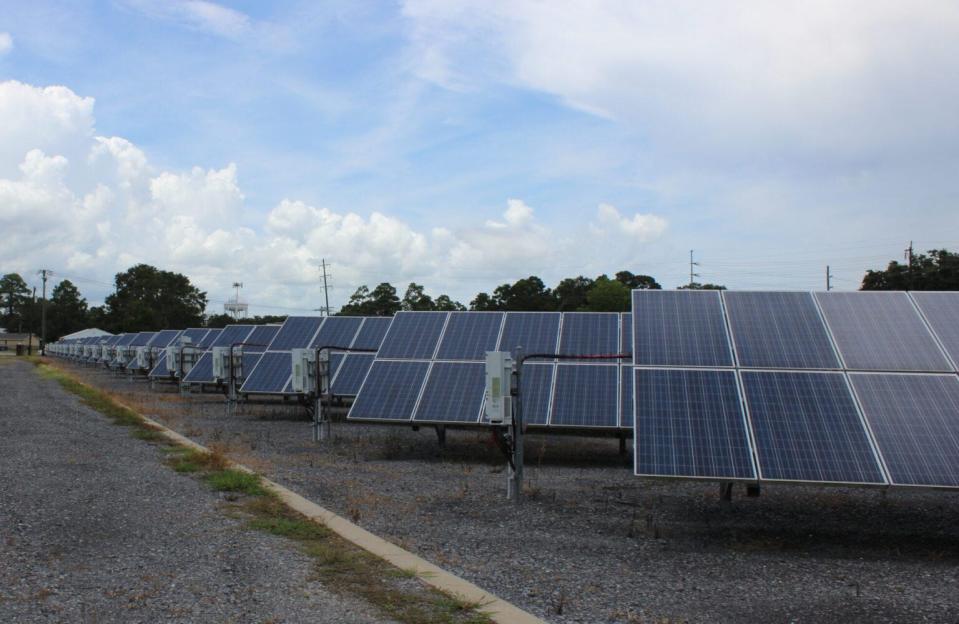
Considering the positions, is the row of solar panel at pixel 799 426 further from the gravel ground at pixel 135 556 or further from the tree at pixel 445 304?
the tree at pixel 445 304

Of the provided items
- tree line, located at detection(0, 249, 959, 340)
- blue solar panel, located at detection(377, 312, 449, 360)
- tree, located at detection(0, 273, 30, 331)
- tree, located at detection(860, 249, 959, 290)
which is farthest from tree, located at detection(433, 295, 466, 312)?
tree, located at detection(0, 273, 30, 331)

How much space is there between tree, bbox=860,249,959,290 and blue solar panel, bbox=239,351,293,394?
48.8 meters

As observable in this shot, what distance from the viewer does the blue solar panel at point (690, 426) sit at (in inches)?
321

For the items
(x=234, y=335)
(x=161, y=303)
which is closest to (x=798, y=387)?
(x=234, y=335)

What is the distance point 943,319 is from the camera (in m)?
10.2

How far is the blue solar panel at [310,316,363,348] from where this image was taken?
23.6 meters

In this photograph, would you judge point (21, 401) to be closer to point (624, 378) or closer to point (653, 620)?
point (624, 378)

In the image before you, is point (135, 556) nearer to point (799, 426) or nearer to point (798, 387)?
point (799, 426)

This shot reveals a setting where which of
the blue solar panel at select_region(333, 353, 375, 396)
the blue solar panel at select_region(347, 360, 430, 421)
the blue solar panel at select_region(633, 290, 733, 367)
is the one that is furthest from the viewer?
the blue solar panel at select_region(333, 353, 375, 396)

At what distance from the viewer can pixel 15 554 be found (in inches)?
295

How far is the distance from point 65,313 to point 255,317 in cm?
3875

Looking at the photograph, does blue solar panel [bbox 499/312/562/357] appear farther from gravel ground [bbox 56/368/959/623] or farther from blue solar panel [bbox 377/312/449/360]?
gravel ground [bbox 56/368/959/623]

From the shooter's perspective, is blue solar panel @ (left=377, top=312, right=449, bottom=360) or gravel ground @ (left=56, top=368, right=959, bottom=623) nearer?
gravel ground @ (left=56, top=368, right=959, bottom=623)

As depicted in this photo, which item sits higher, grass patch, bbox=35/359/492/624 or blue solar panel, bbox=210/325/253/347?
blue solar panel, bbox=210/325/253/347
